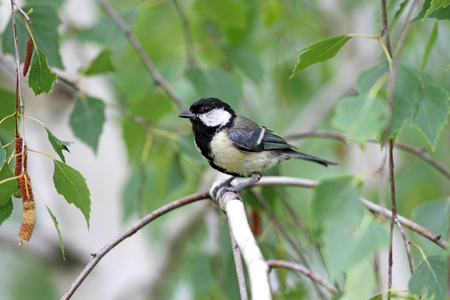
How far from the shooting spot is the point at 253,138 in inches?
75.2

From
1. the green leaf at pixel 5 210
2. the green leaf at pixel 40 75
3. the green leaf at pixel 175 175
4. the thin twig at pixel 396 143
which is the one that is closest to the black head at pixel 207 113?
the green leaf at pixel 175 175

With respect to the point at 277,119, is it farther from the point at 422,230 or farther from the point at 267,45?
the point at 422,230

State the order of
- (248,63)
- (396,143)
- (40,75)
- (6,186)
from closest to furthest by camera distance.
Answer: (6,186) < (40,75) < (396,143) < (248,63)

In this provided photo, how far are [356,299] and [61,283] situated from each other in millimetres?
2366

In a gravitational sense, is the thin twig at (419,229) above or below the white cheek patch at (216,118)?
below

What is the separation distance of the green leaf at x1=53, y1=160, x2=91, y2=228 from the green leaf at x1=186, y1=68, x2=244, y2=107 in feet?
3.04

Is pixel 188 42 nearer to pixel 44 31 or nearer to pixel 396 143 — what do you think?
pixel 44 31

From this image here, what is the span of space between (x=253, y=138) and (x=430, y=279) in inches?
38.8

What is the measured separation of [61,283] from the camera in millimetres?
2914

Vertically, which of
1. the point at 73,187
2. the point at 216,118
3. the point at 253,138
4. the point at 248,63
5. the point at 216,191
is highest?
the point at 248,63

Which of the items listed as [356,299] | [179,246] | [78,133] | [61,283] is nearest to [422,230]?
[356,299]

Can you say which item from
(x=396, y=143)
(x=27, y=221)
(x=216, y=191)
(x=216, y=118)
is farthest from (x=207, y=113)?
(x=27, y=221)

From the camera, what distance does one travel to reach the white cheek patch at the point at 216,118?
192cm

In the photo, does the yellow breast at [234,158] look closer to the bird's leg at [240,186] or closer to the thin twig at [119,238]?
the bird's leg at [240,186]
